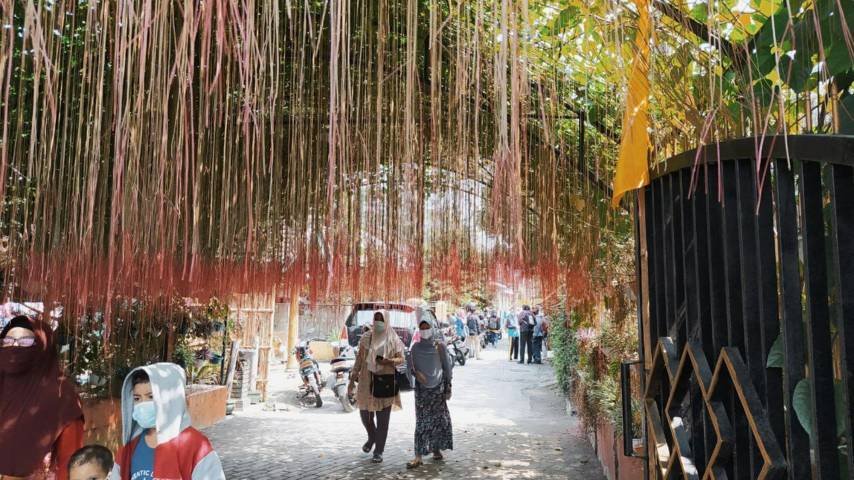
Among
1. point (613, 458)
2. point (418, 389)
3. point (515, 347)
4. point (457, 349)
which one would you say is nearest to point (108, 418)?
point (418, 389)

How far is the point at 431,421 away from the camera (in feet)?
16.4

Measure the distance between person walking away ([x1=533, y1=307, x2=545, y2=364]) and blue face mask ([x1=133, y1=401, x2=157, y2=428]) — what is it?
10690 millimetres

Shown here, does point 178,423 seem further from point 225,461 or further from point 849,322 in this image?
point 225,461

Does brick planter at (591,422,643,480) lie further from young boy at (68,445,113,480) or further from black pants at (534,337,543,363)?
black pants at (534,337,543,363)

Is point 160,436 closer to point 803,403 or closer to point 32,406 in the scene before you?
point 32,406

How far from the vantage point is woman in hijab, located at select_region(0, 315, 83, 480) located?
2.67 metres

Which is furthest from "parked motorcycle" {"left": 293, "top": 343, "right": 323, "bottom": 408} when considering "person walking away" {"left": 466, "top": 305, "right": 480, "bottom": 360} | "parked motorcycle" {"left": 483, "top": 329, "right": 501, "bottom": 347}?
"parked motorcycle" {"left": 483, "top": 329, "right": 501, "bottom": 347}

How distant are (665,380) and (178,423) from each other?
1649 mm

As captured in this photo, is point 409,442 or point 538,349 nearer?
point 409,442

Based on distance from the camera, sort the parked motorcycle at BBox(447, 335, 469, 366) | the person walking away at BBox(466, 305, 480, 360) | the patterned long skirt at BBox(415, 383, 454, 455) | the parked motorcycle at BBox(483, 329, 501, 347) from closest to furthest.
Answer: the patterned long skirt at BBox(415, 383, 454, 455), the parked motorcycle at BBox(447, 335, 469, 366), the person walking away at BBox(466, 305, 480, 360), the parked motorcycle at BBox(483, 329, 501, 347)

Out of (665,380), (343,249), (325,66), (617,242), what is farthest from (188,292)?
(665,380)

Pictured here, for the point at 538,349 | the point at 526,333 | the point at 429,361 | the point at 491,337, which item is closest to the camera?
the point at 429,361

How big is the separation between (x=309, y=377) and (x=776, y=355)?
7.14 metres

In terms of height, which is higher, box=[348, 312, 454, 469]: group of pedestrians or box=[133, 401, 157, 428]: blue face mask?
box=[133, 401, 157, 428]: blue face mask
